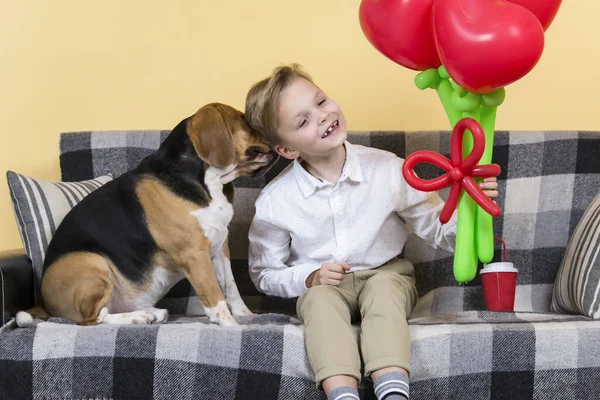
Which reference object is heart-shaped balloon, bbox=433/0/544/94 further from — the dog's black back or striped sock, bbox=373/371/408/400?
the dog's black back

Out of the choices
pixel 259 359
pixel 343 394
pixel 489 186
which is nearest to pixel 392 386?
pixel 343 394

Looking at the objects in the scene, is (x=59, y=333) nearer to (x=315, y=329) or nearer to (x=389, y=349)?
(x=315, y=329)

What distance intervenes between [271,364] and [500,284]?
2.52ft

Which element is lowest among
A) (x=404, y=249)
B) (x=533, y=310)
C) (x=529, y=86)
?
(x=533, y=310)

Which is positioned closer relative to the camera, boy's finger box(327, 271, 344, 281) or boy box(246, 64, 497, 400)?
boy's finger box(327, 271, 344, 281)

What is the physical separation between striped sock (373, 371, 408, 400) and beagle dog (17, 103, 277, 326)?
0.58 metres

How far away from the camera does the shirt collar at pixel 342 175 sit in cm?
213

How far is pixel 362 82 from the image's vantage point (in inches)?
111

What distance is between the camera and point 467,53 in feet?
5.19

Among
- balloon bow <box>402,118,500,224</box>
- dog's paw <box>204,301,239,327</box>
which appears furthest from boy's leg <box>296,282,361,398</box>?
balloon bow <box>402,118,500,224</box>

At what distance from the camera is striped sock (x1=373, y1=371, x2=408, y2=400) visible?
1.58 meters

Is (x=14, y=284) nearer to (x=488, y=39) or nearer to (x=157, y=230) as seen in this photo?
(x=157, y=230)

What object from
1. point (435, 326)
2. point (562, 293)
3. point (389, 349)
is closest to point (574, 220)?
point (562, 293)

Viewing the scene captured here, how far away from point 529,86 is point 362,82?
635 mm
